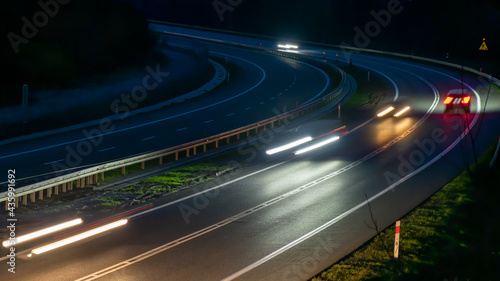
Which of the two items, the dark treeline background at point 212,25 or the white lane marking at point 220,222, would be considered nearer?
the white lane marking at point 220,222

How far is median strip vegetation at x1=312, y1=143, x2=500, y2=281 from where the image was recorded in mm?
15195

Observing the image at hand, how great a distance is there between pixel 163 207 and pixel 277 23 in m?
94.9

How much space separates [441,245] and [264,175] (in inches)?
363

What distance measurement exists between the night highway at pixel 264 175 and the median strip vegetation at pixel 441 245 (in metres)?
0.74

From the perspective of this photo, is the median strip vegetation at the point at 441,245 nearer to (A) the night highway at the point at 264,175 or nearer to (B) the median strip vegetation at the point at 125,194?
(A) the night highway at the point at 264,175

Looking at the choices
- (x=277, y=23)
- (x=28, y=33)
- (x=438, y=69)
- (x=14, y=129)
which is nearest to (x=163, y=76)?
(x=28, y=33)

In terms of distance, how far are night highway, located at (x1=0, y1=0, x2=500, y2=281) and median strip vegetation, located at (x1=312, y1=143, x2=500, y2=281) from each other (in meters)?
0.74

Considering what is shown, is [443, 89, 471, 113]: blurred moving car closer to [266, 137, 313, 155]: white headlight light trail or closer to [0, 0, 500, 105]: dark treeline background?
[0, 0, 500, 105]: dark treeline background

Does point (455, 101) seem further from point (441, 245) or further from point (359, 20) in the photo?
point (359, 20)

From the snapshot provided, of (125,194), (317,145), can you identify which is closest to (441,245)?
(125,194)

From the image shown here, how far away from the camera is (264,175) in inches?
992

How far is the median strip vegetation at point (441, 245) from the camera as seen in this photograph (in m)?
15.2

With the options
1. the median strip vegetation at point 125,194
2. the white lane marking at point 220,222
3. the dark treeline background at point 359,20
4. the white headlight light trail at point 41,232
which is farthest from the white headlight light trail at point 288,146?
the dark treeline background at point 359,20

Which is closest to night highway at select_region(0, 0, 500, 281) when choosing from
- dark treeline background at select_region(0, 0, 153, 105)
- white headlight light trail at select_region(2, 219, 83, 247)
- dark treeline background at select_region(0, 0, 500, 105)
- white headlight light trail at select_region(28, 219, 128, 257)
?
white headlight light trail at select_region(28, 219, 128, 257)
